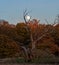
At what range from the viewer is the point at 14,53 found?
1544 inches

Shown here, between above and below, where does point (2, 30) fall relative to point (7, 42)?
above

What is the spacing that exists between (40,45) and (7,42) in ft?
24.4

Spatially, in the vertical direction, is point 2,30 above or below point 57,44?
above

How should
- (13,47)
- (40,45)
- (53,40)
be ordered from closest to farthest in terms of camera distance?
(13,47), (40,45), (53,40)

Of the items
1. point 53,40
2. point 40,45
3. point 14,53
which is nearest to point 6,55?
point 14,53

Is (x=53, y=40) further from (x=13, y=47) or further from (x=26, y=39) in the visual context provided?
(x=13, y=47)

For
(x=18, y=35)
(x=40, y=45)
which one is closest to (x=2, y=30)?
(x=18, y=35)

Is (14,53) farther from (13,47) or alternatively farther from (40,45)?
(40,45)

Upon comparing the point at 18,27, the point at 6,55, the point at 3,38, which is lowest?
the point at 6,55

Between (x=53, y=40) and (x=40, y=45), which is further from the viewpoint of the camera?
(x=53, y=40)

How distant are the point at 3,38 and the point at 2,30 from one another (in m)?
9.64

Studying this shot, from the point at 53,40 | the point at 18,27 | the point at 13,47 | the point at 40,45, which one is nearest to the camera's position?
the point at 13,47

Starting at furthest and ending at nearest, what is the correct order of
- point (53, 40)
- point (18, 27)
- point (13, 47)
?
point (18, 27) → point (53, 40) → point (13, 47)

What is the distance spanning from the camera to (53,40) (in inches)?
1887
